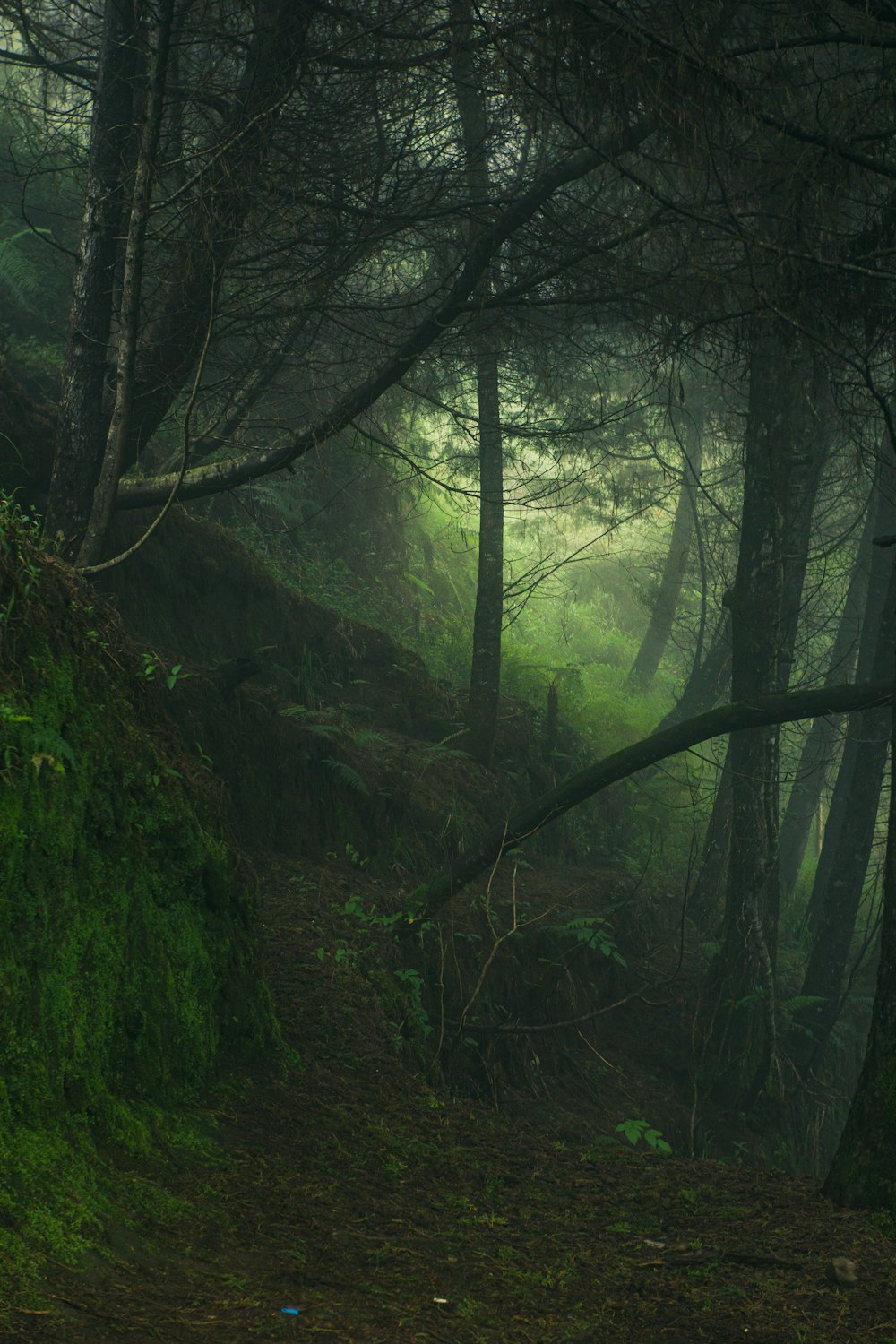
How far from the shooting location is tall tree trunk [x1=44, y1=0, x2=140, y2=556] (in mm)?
6609

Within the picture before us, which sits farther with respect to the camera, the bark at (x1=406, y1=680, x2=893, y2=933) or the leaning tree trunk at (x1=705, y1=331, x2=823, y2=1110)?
the leaning tree trunk at (x1=705, y1=331, x2=823, y2=1110)

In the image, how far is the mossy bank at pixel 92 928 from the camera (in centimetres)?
300

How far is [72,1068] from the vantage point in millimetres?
3318

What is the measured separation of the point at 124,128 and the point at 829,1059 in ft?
37.4

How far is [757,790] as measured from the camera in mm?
9133

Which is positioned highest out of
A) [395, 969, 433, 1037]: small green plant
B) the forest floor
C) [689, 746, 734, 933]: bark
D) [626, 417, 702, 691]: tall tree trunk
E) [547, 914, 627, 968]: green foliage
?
[626, 417, 702, 691]: tall tree trunk

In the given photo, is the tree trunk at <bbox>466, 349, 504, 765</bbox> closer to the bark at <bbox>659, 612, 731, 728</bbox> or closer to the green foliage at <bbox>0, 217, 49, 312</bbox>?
the bark at <bbox>659, 612, 731, 728</bbox>

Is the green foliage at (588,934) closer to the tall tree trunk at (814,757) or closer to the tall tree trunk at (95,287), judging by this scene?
the tall tree trunk at (95,287)

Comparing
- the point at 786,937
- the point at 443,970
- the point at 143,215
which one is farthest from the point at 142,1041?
the point at 786,937

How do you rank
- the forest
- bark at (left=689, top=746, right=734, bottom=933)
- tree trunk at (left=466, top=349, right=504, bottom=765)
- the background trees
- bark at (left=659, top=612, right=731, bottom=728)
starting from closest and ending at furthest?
the forest < the background trees < bark at (left=689, top=746, right=734, bottom=933) < tree trunk at (left=466, top=349, right=504, bottom=765) < bark at (left=659, top=612, right=731, bottom=728)

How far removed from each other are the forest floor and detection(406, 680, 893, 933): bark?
2188 millimetres

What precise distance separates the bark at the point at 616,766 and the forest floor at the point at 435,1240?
7.18 ft

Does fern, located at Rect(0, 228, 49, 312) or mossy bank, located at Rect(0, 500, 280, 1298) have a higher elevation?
fern, located at Rect(0, 228, 49, 312)

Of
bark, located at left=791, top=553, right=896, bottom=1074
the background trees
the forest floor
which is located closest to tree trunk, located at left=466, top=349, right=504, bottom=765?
the background trees
